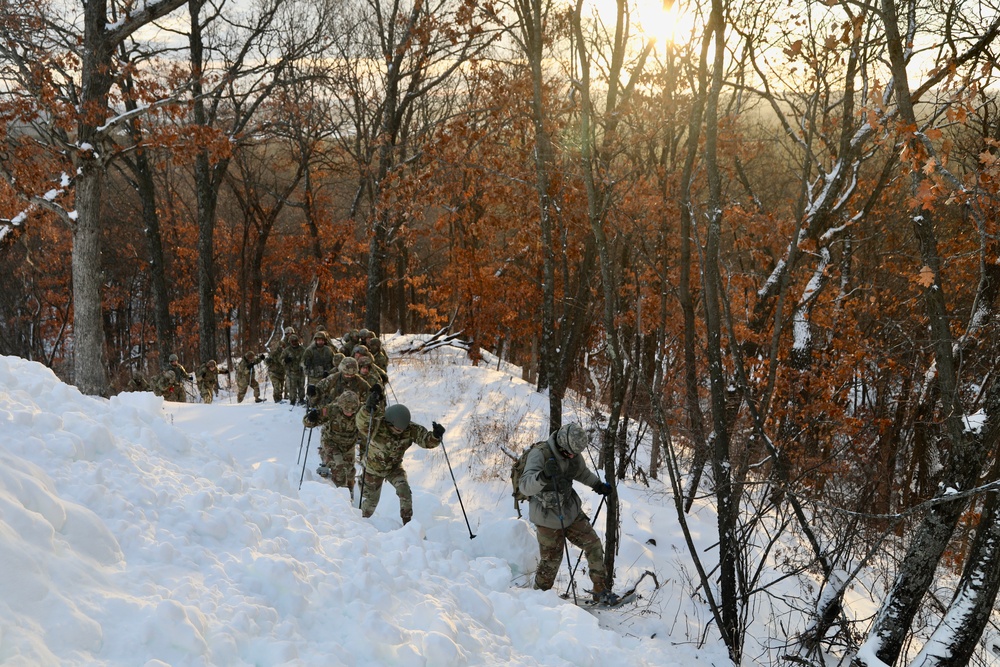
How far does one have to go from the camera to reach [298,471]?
32.2 feet

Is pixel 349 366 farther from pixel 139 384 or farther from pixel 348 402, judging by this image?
pixel 139 384

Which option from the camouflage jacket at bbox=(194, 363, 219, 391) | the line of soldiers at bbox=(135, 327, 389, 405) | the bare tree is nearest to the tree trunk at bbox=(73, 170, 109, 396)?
the bare tree

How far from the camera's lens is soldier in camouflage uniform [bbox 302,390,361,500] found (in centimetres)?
873

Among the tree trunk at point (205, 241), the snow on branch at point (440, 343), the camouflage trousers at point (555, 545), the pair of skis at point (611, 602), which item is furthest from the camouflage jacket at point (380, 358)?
the snow on branch at point (440, 343)

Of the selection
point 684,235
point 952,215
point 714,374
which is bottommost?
point 714,374

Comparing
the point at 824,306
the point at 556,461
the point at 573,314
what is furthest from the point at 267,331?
the point at 556,461

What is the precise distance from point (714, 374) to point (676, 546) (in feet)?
14.2

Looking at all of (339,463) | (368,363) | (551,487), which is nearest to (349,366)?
(368,363)

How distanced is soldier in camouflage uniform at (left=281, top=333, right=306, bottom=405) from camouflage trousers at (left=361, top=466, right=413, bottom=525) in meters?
6.36

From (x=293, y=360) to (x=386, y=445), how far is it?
685 cm

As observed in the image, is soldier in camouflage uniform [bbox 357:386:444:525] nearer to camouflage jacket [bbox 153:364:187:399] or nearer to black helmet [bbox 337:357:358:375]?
black helmet [bbox 337:357:358:375]

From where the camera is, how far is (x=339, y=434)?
8914 mm

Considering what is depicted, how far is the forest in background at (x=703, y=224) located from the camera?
5.61 meters

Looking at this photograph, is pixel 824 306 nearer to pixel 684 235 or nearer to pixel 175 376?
pixel 684 235
